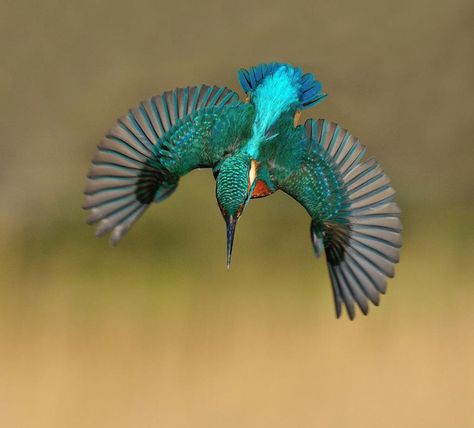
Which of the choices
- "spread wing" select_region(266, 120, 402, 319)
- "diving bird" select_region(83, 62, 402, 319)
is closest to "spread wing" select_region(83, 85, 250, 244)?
"diving bird" select_region(83, 62, 402, 319)

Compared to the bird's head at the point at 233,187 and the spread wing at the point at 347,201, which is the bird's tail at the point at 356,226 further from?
the bird's head at the point at 233,187

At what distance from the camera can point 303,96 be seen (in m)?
2.22

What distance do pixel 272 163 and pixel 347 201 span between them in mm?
177

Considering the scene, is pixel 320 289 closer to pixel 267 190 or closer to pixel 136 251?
pixel 136 251

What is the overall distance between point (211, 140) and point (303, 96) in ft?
0.67

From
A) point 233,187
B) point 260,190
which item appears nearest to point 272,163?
point 260,190

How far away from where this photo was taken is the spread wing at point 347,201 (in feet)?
7.00

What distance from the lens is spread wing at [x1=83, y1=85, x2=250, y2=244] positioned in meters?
2.11

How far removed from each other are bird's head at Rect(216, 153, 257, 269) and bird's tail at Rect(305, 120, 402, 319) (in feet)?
0.64

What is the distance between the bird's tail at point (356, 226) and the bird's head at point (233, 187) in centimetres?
19

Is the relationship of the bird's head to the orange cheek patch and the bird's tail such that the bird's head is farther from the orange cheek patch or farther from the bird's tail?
the bird's tail

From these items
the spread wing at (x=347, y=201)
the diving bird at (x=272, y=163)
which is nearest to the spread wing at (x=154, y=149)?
the diving bird at (x=272, y=163)

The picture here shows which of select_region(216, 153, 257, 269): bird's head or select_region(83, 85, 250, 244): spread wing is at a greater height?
select_region(83, 85, 250, 244): spread wing

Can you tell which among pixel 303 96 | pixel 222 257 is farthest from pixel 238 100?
pixel 222 257
